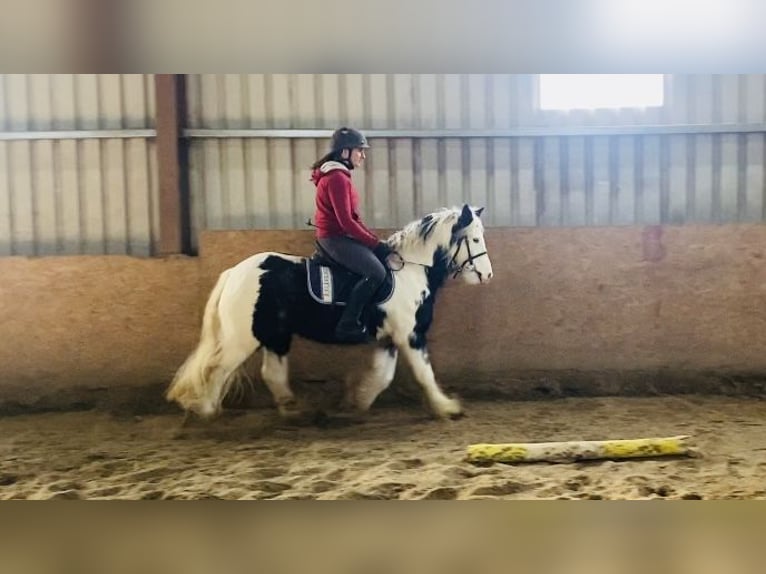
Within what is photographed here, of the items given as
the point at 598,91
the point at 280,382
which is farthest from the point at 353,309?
the point at 598,91

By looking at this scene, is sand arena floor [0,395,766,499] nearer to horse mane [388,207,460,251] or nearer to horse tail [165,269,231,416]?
horse tail [165,269,231,416]

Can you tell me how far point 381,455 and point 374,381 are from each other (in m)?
0.11

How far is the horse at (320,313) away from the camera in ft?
3.48

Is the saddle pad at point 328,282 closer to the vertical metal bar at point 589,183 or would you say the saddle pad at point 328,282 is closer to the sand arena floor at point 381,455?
the sand arena floor at point 381,455

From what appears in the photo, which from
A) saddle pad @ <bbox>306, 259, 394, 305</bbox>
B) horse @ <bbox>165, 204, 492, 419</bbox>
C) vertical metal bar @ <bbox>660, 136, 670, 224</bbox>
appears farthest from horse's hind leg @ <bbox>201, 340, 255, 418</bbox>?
vertical metal bar @ <bbox>660, 136, 670, 224</bbox>

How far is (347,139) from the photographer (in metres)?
1.04

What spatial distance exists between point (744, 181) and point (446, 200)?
1.49 feet

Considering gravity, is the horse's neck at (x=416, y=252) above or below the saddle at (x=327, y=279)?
above

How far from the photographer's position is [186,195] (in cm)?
106

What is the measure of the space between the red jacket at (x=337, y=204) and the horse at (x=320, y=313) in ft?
0.13

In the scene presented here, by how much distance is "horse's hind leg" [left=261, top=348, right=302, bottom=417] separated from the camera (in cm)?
106

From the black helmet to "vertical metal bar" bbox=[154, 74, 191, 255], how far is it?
0.23 m

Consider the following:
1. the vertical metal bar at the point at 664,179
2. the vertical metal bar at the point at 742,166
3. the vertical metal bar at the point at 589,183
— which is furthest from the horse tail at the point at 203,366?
the vertical metal bar at the point at 742,166

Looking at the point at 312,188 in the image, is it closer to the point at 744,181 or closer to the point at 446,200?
the point at 446,200
